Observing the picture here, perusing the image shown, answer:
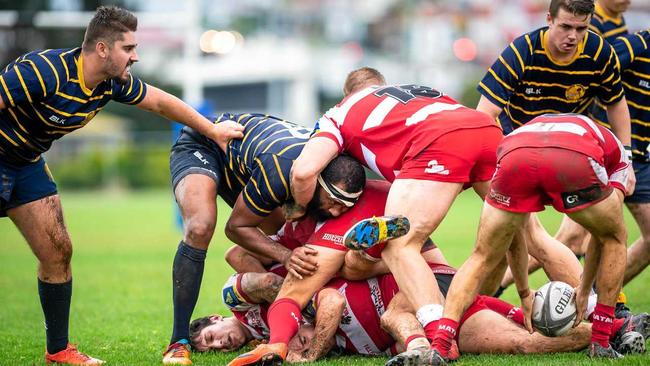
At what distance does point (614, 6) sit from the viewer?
793cm

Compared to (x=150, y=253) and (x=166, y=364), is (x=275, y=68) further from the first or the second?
(x=166, y=364)

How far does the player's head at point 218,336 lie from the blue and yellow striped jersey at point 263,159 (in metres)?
0.85

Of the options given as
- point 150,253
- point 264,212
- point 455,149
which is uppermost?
point 455,149

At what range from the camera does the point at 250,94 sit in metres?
38.5

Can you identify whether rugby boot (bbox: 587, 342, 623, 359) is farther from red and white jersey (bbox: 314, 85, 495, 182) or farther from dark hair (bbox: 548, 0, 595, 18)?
dark hair (bbox: 548, 0, 595, 18)

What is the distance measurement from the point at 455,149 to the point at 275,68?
31899 millimetres

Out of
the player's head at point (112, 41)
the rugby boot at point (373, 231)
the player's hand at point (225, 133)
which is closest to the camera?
the rugby boot at point (373, 231)

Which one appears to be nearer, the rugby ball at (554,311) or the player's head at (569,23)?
the rugby ball at (554,311)

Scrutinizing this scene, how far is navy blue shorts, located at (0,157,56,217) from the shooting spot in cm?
572

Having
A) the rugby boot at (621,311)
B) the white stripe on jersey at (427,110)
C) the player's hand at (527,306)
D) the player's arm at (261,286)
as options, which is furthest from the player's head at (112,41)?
the rugby boot at (621,311)

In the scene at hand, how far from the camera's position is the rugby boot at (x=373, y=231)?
5168 millimetres

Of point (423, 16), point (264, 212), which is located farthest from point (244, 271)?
point (423, 16)

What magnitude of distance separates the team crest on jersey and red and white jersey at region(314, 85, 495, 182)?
123 cm

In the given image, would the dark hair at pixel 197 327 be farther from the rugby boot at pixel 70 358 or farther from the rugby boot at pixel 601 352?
the rugby boot at pixel 601 352
